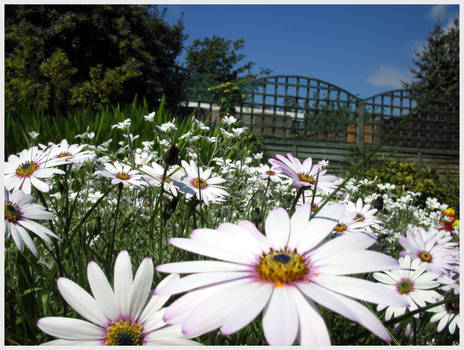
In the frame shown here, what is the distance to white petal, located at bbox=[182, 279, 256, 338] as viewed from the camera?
1.11 feet

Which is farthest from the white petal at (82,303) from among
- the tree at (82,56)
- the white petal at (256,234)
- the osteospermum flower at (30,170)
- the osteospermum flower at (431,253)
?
the tree at (82,56)

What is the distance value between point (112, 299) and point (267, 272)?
0.72 ft

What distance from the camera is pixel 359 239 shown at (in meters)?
0.46

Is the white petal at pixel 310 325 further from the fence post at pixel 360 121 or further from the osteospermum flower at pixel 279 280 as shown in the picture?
the fence post at pixel 360 121

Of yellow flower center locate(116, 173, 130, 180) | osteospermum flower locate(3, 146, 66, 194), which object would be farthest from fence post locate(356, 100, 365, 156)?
osteospermum flower locate(3, 146, 66, 194)

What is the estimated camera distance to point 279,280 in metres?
0.44

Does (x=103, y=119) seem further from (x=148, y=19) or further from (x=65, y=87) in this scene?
(x=148, y=19)

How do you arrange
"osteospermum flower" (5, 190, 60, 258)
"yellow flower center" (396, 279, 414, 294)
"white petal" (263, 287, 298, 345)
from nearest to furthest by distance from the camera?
"white petal" (263, 287, 298, 345) < "osteospermum flower" (5, 190, 60, 258) < "yellow flower center" (396, 279, 414, 294)

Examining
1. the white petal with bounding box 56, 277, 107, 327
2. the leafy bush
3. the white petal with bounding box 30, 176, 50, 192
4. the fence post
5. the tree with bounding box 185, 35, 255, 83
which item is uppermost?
the tree with bounding box 185, 35, 255, 83

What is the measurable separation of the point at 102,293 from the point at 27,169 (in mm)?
571

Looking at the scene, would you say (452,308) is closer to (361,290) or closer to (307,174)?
(307,174)

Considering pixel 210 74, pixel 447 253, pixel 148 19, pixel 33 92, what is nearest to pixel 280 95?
pixel 148 19

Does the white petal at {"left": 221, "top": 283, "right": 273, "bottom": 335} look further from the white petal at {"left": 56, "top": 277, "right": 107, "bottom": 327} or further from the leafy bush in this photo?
the leafy bush

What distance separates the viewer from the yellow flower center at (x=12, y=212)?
0.70 m
